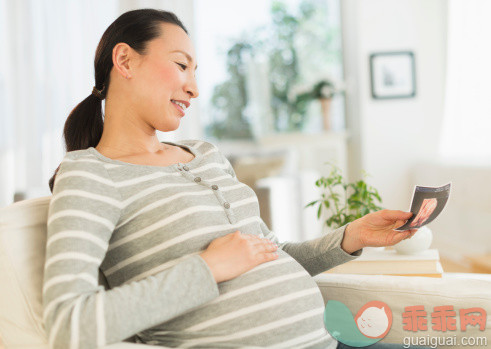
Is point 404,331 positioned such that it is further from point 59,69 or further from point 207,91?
point 207,91

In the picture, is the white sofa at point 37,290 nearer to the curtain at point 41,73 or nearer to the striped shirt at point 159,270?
the striped shirt at point 159,270

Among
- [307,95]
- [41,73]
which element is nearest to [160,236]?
[41,73]

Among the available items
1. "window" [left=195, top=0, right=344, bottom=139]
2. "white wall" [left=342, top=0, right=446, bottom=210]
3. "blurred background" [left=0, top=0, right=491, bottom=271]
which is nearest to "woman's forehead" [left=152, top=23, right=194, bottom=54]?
"blurred background" [left=0, top=0, right=491, bottom=271]

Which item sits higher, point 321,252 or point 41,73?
point 41,73

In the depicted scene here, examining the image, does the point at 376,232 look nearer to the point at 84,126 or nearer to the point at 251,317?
the point at 251,317

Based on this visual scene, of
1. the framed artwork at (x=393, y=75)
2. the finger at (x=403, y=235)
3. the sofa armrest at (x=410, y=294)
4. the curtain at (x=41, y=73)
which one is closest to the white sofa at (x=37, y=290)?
the sofa armrest at (x=410, y=294)

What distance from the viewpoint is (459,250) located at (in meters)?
4.26

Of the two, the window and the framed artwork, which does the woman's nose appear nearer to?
the framed artwork

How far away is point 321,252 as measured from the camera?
1.33 meters

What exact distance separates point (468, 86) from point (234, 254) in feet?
12.3

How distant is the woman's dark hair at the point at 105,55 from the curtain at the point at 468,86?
3.25 m

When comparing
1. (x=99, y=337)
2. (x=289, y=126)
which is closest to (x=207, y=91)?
(x=289, y=126)

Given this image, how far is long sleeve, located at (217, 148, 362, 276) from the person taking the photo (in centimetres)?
132

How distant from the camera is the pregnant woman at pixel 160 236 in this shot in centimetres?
91
